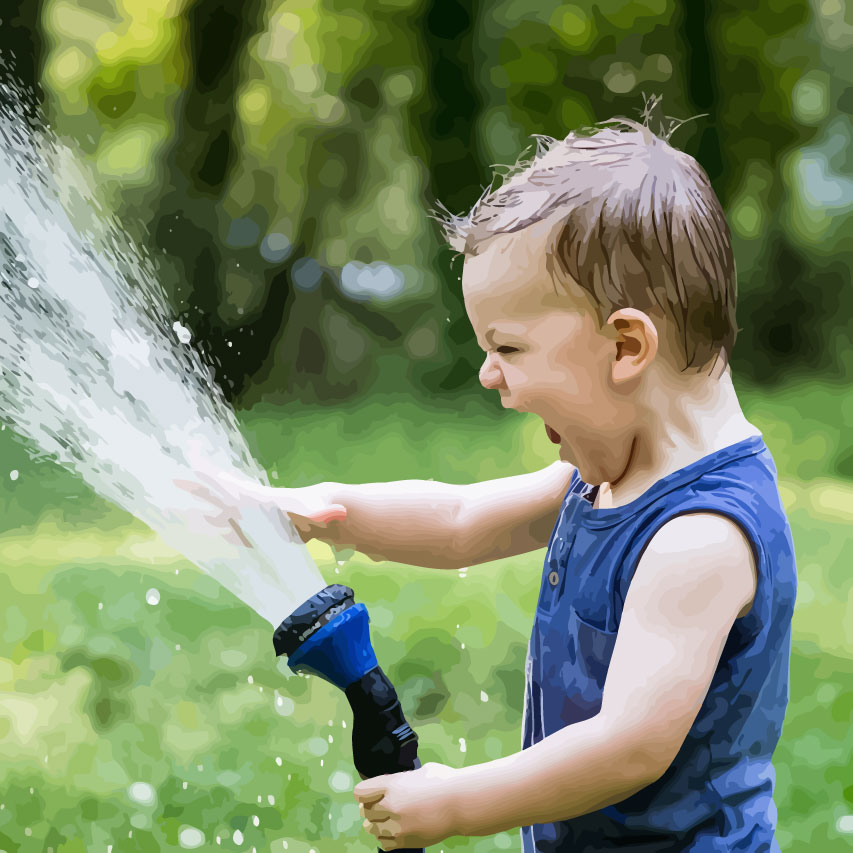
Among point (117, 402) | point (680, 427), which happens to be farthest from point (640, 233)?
point (117, 402)

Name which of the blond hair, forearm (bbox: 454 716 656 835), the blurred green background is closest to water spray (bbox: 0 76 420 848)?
forearm (bbox: 454 716 656 835)

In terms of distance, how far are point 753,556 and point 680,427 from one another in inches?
7.2

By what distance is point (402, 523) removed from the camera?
6.08ft

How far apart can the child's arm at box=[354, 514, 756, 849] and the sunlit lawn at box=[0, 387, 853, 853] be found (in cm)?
150

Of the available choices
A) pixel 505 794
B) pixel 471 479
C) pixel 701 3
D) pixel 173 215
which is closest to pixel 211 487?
pixel 505 794

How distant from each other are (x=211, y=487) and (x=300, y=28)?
6.12 meters

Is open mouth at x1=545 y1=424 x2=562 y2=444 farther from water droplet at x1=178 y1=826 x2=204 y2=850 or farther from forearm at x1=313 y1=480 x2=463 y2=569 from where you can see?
water droplet at x1=178 y1=826 x2=204 y2=850

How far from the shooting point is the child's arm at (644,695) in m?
1.33

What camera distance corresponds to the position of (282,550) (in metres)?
1.75

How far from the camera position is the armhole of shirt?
1368 millimetres

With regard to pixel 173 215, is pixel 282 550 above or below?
above

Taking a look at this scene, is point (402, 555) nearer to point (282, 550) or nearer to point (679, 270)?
point (282, 550)

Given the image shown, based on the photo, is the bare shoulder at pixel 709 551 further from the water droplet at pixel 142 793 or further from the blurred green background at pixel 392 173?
the blurred green background at pixel 392 173

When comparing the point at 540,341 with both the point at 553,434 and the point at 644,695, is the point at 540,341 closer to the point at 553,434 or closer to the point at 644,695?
the point at 553,434
